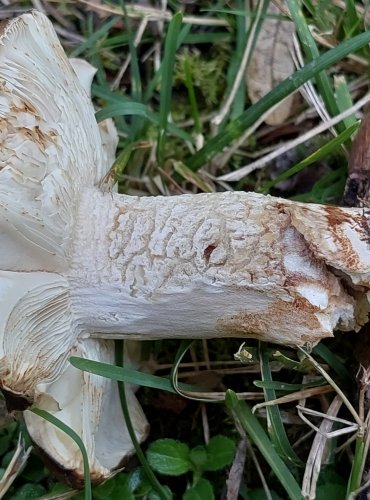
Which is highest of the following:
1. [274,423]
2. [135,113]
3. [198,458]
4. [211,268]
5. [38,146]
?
[135,113]

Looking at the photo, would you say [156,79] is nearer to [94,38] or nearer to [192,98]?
[192,98]

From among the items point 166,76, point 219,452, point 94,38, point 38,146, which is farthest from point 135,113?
point 219,452

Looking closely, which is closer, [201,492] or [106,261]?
[106,261]

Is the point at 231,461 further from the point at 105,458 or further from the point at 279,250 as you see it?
the point at 279,250

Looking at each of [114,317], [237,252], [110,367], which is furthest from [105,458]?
[237,252]

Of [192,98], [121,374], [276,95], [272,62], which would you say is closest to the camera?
[121,374]

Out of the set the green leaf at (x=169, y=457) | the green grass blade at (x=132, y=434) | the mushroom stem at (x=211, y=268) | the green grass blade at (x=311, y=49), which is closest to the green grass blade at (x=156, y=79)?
the green grass blade at (x=311, y=49)

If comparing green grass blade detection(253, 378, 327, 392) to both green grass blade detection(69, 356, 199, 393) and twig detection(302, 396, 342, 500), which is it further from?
green grass blade detection(69, 356, 199, 393)
